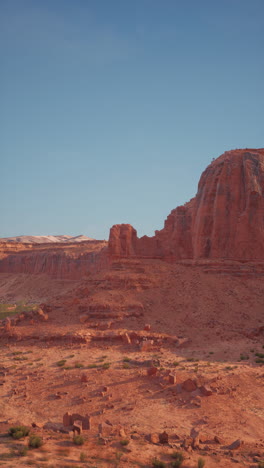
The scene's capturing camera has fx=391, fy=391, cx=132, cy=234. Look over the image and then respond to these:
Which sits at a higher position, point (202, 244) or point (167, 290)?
point (202, 244)

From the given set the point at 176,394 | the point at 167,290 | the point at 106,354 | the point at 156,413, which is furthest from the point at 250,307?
the point at 156,413

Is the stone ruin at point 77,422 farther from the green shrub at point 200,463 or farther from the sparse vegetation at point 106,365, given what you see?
the sparse vegetation at point 106,365

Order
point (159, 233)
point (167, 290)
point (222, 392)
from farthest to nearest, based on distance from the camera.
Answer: point (159, 233)
point (167, 290)
point (222, 392)

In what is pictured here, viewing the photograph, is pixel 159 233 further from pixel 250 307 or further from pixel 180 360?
pixel 180 360

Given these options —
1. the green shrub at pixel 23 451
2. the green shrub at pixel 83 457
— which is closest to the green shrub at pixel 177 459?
the green shrub at pixel 83 457

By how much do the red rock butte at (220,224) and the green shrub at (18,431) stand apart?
23.3 m

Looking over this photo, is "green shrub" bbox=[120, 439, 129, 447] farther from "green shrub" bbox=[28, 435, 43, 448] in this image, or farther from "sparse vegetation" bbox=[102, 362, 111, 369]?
"sparse vegetation" bbox=[102, 362, 111, 369]

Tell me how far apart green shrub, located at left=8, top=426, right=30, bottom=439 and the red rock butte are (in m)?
23.3

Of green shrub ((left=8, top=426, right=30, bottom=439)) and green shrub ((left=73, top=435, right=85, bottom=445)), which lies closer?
green shrub ((left=73, top=435, right=85, bottom=445))

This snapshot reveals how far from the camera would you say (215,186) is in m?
34.4

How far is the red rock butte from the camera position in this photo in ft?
106

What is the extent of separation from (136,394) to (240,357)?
729 cm

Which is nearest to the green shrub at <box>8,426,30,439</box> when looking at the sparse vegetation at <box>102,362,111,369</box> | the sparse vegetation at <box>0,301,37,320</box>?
the sparse vegetation at <box>102,362,111,369</box>

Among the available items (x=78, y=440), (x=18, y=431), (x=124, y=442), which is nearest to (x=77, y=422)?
(x=78, y=440)
